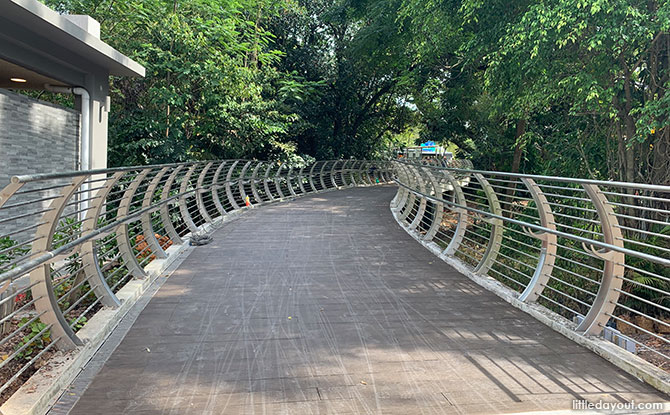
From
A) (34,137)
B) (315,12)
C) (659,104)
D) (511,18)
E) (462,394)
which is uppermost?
(315,12)

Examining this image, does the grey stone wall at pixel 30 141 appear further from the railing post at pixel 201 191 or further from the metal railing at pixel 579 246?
the metal railing at pixel 579 246

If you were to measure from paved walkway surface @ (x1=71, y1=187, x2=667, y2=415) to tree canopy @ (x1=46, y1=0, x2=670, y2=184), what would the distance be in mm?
5586

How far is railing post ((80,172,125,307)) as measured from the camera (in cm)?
440

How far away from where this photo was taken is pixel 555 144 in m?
13.6

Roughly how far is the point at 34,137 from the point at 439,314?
7.08 metres

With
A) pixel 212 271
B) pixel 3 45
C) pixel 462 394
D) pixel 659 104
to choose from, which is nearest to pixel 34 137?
pixel 3 45

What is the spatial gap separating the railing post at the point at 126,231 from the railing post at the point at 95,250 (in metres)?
0.62

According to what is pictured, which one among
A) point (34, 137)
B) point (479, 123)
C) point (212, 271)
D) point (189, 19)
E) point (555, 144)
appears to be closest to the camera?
point (212, 271)

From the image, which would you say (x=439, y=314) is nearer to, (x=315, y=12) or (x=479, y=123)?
(x=479, y=123)

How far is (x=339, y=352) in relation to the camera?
395cm

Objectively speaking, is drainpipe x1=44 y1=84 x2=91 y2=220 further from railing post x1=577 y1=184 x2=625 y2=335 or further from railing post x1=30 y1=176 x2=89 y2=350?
railing post x1=577 y1=184 x2=625 y2=335

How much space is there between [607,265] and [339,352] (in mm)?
2059

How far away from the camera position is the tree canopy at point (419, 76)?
9.82 m

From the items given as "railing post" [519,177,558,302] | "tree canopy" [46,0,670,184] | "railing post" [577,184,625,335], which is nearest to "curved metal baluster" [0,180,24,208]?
"railing post" [577,184,625,335]
